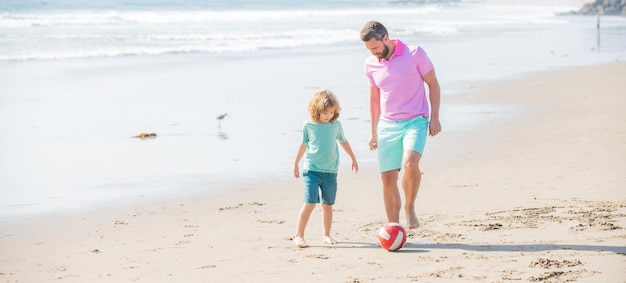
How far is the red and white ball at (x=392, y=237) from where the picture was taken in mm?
6141

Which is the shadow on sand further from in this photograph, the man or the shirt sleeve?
the shirt sleeve

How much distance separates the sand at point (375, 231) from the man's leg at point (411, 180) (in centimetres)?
12

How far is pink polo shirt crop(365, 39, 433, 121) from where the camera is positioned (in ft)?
21.1

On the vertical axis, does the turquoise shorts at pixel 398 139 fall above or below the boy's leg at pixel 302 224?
above

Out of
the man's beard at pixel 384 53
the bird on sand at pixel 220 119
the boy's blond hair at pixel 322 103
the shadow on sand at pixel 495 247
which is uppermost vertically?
the bird on sand at pixel 220 119

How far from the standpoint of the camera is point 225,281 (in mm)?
5602

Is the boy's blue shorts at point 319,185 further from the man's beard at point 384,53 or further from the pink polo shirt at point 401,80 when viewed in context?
the man's beard at point 384,53

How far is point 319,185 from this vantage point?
260 inches

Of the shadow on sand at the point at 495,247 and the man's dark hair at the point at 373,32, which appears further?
the man's dark hair at the point at 373,32

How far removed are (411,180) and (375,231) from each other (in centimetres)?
59

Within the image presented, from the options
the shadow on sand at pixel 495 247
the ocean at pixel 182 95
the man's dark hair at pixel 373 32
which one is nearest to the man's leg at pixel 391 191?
the shadow on sand at pixel 495 247

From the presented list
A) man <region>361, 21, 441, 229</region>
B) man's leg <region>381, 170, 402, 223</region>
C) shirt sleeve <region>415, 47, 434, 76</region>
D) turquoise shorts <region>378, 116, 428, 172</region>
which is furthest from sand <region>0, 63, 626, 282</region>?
shirt sleeve <region>415, 47, 434, 76</region>

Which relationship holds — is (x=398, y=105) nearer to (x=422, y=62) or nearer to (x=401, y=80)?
(x=401, y=80)

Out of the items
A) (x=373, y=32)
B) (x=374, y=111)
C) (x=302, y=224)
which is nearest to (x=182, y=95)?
(x=374, y=111)
